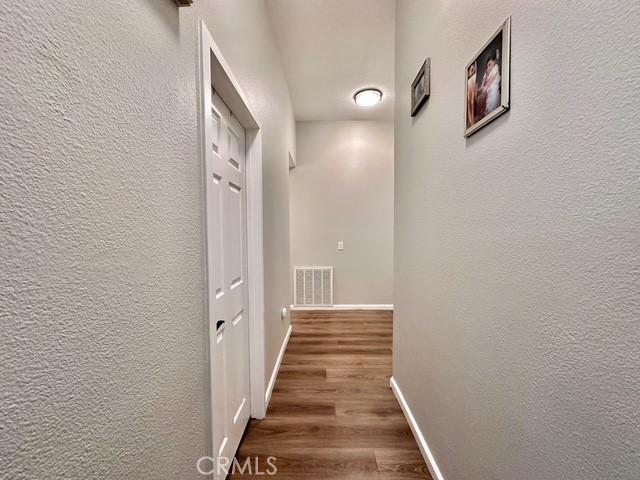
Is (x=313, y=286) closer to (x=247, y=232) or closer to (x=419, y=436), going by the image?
(x=247, y=232)

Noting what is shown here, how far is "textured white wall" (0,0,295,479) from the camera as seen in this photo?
371 millimetres

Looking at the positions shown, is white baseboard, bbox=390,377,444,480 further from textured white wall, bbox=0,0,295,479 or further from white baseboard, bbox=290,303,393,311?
white baseboard, bbox=290,303,393,311

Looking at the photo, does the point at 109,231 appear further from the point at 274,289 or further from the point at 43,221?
the point at 274,289

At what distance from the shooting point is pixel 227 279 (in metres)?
1.39

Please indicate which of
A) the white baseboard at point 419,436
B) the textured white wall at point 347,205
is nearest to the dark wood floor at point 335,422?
the white baseboard at point 419,436

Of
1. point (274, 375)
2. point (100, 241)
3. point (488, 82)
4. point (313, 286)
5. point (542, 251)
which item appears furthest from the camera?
point (313, 286)

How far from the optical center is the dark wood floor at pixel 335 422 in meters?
1.45

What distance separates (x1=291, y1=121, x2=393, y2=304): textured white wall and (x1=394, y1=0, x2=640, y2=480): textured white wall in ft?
9.58

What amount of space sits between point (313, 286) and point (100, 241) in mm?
3817

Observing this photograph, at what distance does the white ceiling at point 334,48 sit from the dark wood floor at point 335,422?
2982mm

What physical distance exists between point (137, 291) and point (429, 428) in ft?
5.16

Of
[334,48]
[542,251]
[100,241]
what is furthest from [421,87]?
[100,241]

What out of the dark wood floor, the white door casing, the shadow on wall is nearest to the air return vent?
the dark wood floor

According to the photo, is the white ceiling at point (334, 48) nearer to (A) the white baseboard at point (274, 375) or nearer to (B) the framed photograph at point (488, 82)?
(B) the framed photograph at point (488, 82)
